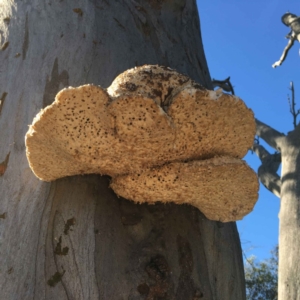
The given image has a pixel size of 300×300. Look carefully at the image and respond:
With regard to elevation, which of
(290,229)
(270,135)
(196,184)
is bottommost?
(196,184)

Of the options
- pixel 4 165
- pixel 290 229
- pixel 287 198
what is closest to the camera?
pixel 4 165

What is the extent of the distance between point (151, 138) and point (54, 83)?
0.68 metres

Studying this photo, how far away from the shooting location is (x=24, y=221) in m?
1.30

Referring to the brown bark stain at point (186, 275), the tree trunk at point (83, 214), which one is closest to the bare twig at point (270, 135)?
the tree trunk at point (83, 214)

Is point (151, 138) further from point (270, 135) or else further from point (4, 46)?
point (270, 135)

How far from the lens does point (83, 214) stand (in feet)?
4.29

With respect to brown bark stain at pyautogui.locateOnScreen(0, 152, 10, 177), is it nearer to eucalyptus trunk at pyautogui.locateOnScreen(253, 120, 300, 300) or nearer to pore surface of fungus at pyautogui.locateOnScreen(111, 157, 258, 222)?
pore surface of fungus at pyautogui.locateOnScreen(111, 157, 258, 222)

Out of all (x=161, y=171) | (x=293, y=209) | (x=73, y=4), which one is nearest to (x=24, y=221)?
(x=161, y=171)

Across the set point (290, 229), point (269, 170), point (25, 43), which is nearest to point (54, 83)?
point (25, 43)

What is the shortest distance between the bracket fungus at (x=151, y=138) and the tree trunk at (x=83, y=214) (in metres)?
0.11

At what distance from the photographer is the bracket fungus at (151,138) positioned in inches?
42.9

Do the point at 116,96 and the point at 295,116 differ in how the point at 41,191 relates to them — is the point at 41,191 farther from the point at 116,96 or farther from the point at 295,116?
the point at 295,116

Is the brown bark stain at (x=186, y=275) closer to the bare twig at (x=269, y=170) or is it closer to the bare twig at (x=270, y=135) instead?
the bare twig at (x=270, y=135)

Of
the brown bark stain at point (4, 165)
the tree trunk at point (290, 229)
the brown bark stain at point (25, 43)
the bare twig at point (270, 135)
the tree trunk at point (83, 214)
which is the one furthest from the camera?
the bare twig at point (270, 135)
